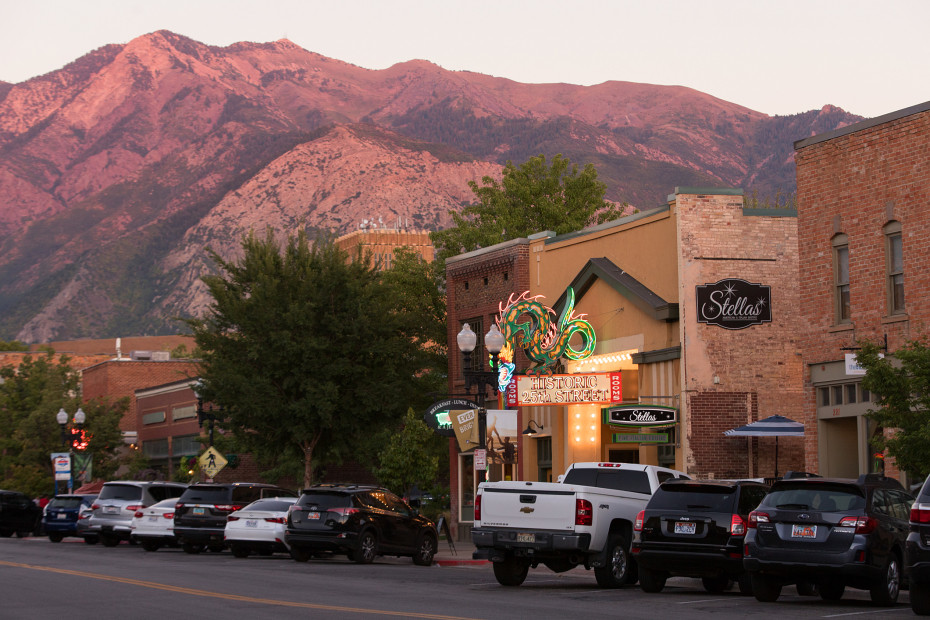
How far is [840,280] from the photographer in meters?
29.0

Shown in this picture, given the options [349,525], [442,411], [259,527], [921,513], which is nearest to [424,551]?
[349,525]

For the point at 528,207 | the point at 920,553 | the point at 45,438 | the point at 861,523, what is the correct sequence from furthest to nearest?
the point at 45,438 → the point at 528,207 → the point at 861,523 → the point at 920,553

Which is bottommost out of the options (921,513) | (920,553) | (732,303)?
(920,553)

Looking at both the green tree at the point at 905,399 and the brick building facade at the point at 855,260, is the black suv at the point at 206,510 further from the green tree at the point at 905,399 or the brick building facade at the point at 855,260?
the green tree at the point at 905,399

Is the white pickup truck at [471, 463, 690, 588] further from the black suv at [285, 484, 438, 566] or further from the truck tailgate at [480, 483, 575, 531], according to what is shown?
the black suv at [285, 484, 438, 566]

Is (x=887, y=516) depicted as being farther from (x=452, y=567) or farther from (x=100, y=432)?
(x=100, y=432)

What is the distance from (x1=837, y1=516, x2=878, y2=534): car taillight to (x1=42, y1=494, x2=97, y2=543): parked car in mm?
26462

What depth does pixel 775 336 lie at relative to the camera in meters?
33.2

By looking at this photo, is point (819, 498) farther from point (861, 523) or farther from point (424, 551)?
point (424, 551)

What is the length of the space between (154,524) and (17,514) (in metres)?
13.1

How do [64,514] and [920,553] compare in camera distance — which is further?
[64,514]

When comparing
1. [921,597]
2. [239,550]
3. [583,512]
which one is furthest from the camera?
[239,550]

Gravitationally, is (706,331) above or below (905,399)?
A: above

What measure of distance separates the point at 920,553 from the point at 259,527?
59.3 ft
